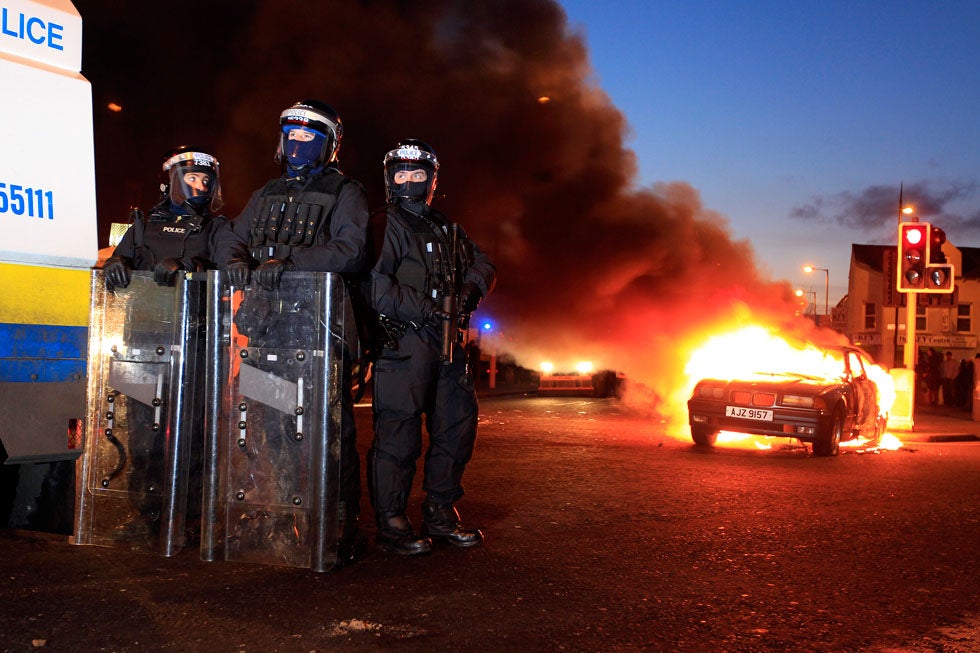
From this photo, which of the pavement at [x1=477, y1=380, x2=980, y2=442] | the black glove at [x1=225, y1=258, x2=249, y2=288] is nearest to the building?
the pavement at [x1=477, y1=380, x2=980, y2=442]

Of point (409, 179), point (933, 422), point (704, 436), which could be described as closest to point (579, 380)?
point (933, 422)

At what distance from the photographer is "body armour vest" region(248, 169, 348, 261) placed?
4.16m

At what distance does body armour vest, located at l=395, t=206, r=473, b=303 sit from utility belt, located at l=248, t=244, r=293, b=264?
60 centimetres

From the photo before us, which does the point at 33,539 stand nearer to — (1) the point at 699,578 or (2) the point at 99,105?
(1) the point at 699,578

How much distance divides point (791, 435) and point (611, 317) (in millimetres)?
8380

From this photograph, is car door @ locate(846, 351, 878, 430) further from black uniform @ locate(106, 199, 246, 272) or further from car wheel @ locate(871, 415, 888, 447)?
black uniform @ locate(106, 199, 246, 272)

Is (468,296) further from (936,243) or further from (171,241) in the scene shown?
(936,243)

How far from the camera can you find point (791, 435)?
9148 millimetres

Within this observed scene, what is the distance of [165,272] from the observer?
4.11 meters

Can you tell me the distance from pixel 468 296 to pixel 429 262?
0.94 ft

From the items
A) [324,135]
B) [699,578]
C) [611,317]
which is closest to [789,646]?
[699,578]

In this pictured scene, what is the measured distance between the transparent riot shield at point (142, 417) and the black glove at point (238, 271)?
13.2 inches

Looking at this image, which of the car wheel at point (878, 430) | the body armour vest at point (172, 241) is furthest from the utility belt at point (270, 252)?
the car wheel at point (878, 430)

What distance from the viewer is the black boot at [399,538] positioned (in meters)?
4.18
